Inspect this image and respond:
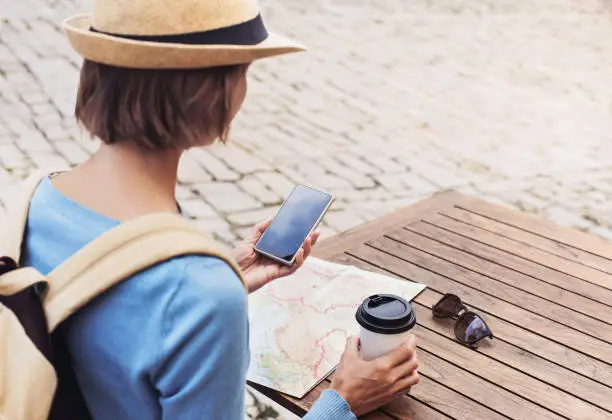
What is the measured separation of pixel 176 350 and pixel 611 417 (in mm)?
1153

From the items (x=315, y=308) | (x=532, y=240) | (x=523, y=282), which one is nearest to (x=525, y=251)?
(x=532, y=240)

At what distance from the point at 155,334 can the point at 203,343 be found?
0.08 metres

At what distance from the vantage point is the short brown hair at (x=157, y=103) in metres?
1.26

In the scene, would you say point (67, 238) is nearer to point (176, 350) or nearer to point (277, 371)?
point (176, 350)

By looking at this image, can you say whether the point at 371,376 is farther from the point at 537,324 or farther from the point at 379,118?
the point at 379,118

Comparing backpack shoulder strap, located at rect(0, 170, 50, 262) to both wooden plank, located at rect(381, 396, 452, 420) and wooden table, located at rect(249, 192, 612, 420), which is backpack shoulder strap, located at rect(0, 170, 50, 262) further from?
Answer: wooden plank, located at rect(381, 396, 452, 420)

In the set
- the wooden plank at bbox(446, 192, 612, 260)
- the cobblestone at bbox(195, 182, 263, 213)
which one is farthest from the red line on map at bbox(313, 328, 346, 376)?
the cobblestone at bbox(195, 182, 263, 213)

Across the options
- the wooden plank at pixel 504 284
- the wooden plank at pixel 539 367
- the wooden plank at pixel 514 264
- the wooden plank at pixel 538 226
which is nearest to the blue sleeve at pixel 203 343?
the wooden plank at pixel 539 367

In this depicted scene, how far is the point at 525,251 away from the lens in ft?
8.23

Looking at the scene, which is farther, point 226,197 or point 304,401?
point 226,197

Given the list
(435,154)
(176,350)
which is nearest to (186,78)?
(176,350)

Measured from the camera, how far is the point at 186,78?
1.25 m

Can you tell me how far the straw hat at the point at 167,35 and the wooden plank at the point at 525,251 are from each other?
1505mm

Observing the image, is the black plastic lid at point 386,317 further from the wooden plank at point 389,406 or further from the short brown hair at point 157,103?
the short brown hair at point 157,103
